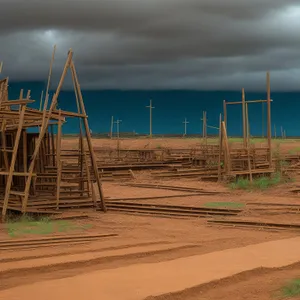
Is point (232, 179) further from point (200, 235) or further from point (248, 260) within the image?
point (248, 260)

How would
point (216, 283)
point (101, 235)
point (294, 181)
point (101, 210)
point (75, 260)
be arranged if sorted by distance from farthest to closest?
point (294, 181) < point (101, 210) < point (101, 235) < point (75, 260) < point (216, 283)

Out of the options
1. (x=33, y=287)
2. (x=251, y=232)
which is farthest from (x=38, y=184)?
(x=33, y=287)

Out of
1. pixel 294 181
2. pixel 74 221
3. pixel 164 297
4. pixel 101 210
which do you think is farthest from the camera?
pixel 294 181

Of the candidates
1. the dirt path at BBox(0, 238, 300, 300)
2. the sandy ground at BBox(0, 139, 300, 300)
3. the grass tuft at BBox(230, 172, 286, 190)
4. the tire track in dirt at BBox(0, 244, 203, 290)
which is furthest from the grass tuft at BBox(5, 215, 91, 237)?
the grass tuft at BBox(230, 172, 286, 190)

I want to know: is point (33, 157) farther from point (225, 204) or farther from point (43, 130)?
point (225, 204)

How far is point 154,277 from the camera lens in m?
7.33

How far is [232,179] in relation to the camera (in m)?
23.0

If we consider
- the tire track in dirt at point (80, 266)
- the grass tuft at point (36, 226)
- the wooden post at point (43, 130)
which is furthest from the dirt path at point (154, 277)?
the wooden post at point (43, 130)

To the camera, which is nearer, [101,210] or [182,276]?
[182,276]

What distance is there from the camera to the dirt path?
6578 millimetres

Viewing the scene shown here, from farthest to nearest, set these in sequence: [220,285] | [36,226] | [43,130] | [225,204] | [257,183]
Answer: [257,183], [225,204], [43,130], [36,226], [220,285]

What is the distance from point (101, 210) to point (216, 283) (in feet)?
27.7

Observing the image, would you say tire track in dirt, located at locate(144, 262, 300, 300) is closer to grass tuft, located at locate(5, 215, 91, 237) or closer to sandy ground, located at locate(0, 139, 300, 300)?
sandy ground, located at locate(0, 139, 300, 300)

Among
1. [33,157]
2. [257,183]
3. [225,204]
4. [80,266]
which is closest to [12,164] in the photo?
[33,157]
